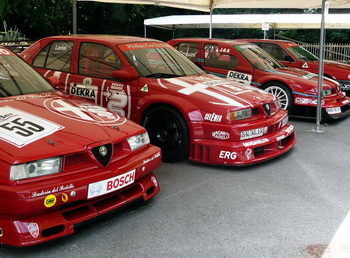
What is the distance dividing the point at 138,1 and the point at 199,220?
293 inches

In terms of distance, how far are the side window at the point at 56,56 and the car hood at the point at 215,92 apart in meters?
1.43

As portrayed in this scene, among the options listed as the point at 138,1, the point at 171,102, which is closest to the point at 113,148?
the point at 171,102

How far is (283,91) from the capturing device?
8000 millimetres

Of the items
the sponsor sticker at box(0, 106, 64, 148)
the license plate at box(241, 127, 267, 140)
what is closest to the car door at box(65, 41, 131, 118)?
the license plate at box(241, 127, 267, 140)

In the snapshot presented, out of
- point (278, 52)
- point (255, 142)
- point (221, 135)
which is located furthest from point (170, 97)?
point (278, 52)

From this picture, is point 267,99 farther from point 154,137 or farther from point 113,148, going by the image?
point 113,148

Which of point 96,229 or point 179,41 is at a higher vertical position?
point 179,41

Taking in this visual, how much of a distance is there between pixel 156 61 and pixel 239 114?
4.92 feet

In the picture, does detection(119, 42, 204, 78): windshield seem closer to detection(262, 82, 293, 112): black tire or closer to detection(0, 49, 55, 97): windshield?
detection(0, 49, 55, 97): windshield

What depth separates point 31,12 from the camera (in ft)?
34.3

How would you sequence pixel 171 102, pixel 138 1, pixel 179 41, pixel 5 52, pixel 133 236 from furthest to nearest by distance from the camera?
pixel 138 1 < pixel 179 41 < pixel 171 102 < pixel 5 52 < pixel 133 236

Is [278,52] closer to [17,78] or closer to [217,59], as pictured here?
[217,59]

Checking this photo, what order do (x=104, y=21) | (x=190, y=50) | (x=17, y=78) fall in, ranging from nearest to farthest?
(x=17, y=78) → (x=190, y=50) → (x=104, y=21)

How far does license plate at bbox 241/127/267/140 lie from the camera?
4.87m
